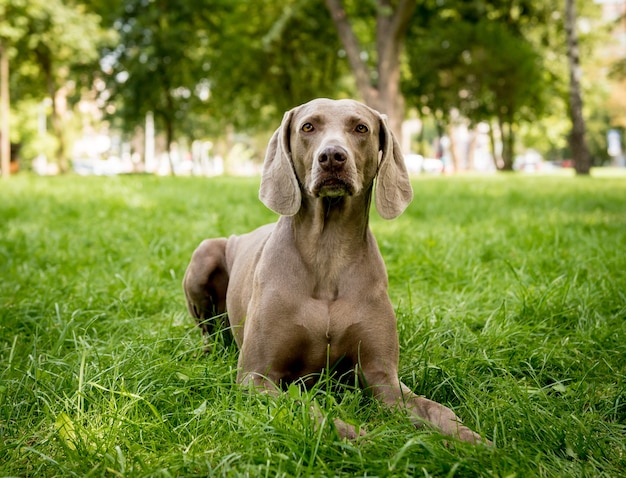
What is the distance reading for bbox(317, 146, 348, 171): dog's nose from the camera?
2732 mm

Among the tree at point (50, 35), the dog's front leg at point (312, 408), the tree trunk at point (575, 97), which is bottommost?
the dog's front leg at point (312, 408)

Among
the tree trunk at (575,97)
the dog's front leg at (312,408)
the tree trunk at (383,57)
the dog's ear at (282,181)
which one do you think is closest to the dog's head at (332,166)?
the dog's ear at (282,181)

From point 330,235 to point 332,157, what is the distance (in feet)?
Result: 1.31

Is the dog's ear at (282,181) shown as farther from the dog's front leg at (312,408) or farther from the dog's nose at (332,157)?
the dog's front leg at (312,408)

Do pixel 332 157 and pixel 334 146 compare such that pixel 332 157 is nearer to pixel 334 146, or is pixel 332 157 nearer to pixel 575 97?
pixel 334 146

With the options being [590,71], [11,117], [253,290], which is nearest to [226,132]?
[11,117]

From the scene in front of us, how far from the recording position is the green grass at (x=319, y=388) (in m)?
2.12

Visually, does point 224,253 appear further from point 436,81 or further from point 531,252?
point 436,81

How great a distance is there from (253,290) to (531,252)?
353cm

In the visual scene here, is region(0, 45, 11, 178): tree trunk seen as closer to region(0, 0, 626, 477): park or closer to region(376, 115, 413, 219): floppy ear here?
region(0, 0, 626, 477): park

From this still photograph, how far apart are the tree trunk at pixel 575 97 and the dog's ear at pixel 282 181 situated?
17547 mm

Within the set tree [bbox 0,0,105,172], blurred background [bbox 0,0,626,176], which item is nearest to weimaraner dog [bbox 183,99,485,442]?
tree [bbox 0,0,105,172]

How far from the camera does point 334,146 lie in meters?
2.76

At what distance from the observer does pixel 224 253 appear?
13.5 feet
